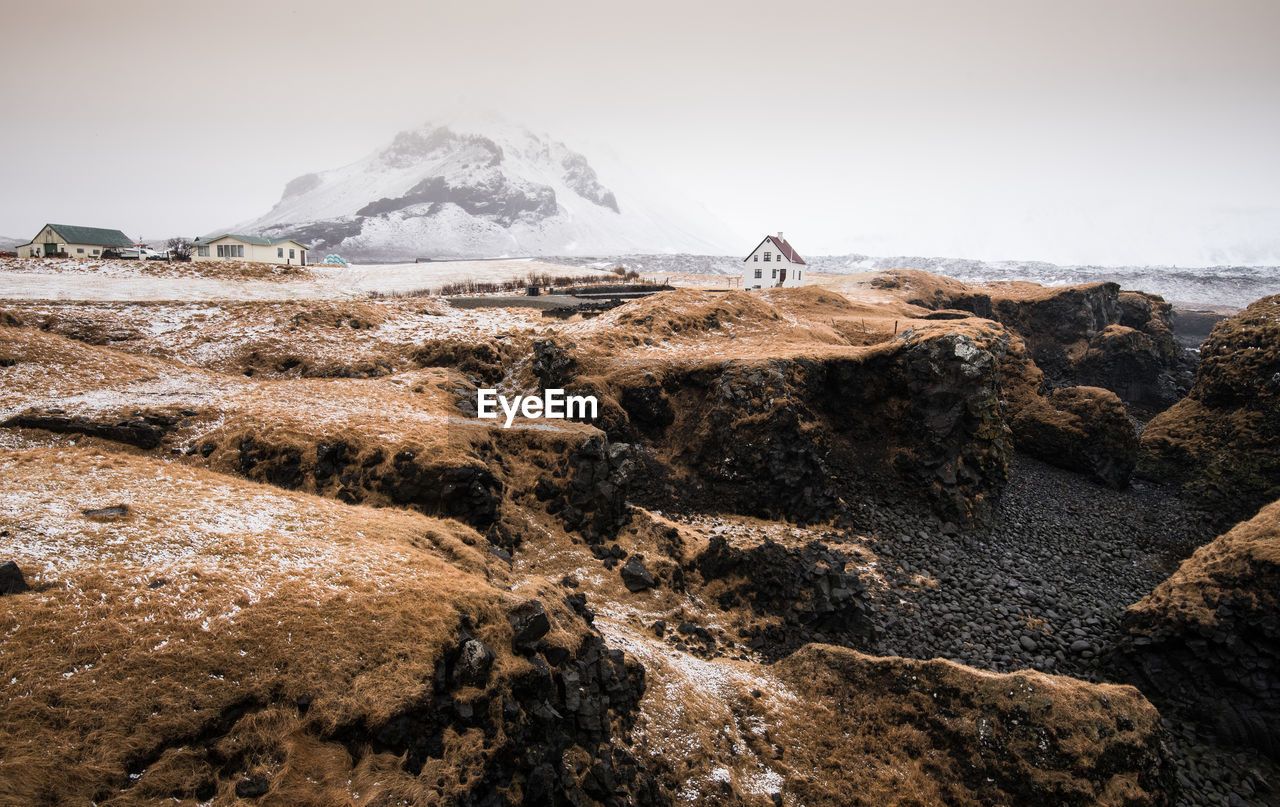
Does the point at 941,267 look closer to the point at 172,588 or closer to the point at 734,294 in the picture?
the point at 734,294

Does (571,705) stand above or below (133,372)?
below

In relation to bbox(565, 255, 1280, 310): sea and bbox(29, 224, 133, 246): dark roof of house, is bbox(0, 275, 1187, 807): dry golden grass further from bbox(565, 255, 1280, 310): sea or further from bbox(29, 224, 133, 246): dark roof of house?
bbox(565, 255, 1280, 310): sea

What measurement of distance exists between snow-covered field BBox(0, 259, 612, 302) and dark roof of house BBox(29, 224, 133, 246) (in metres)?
21.4

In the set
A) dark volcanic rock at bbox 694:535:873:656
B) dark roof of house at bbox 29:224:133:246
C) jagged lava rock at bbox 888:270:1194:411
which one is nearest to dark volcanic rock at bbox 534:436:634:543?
dark volcanic rock at bbox 694:535:873:656

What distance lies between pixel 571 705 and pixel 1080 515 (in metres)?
35.4

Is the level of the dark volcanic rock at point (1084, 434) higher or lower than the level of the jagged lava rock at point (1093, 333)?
lower

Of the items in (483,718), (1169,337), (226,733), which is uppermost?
(1169,337)

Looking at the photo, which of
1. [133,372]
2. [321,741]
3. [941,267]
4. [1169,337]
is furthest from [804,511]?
[941,267]

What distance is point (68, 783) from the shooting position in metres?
8.77

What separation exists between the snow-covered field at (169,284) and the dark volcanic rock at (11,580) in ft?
147

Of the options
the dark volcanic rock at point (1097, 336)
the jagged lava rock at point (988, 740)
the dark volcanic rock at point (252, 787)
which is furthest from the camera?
the dark volcanic rock at point (1097, 336)

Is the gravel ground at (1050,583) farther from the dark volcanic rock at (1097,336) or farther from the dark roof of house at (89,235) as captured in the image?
the dark roof of house at (89,235)

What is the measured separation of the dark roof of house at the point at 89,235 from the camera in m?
72.6

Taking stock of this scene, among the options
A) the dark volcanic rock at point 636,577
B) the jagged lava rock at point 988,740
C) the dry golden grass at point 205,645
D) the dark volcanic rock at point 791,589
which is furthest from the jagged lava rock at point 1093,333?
the dry golden grass at point 205,645
